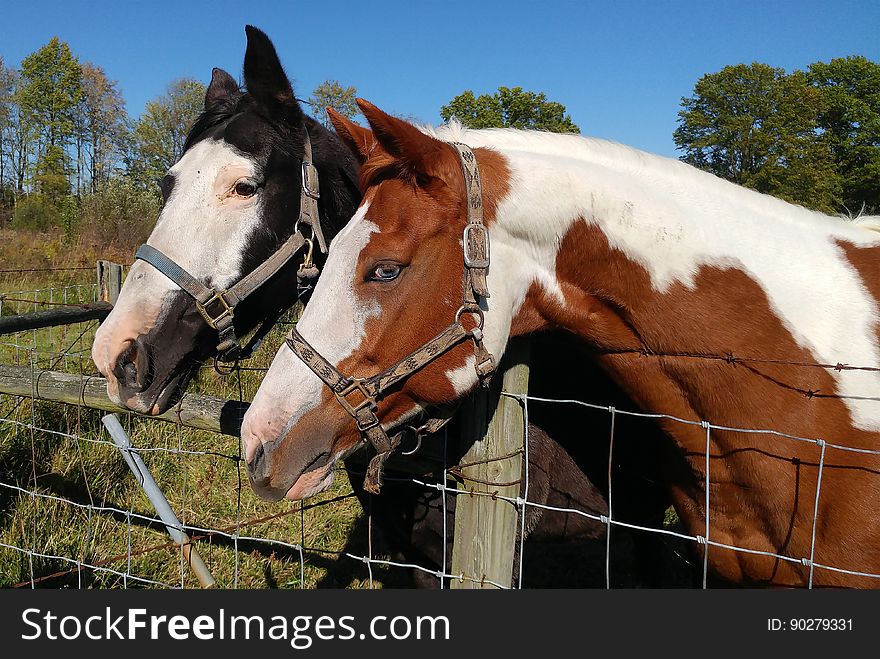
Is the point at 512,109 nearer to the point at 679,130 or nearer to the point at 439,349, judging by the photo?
the point at 679,130

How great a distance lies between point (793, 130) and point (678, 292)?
31.6m

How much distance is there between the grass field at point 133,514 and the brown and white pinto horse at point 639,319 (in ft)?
5.59

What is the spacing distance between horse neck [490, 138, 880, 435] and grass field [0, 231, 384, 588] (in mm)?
2017

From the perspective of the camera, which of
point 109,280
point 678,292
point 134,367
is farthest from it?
point 109,280

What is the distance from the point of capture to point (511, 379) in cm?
181

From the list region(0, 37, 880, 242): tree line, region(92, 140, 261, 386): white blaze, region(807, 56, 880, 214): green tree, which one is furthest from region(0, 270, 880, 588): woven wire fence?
region(807, 56, 880, 214): green tree

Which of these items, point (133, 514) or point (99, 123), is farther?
point (99, 123)

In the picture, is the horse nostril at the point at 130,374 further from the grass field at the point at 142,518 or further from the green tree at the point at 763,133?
the green tree at the point at 763,133

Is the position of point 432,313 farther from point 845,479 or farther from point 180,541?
point 180,541

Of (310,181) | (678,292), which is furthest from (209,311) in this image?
(678,292)

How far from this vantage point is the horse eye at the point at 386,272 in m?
1.63

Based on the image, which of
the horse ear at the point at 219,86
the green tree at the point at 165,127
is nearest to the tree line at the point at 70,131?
the green tree at the point at 165,127

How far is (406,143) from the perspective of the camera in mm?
1622
